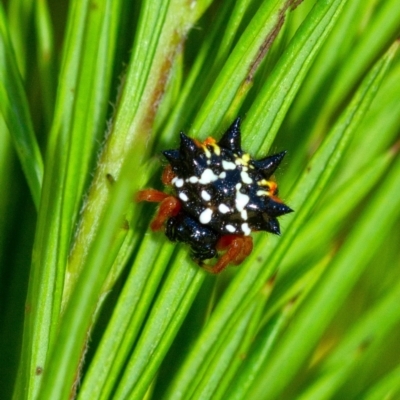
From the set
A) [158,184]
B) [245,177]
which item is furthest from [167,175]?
[245,177]

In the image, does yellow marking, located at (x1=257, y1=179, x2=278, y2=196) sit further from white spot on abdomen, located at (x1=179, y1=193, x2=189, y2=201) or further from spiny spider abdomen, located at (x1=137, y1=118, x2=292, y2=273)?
white spot on abdomen, located at (x1=179, y1=193, x2=189, y2=201)

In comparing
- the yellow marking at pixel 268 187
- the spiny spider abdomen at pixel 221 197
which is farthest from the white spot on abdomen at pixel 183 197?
the yellow marking at pixel 268 187

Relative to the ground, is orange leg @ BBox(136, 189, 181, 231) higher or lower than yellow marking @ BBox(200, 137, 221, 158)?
lower

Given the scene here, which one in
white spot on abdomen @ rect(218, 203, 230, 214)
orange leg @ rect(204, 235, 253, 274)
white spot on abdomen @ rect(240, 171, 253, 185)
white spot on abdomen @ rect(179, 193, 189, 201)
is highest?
white spot on abdomen @ rect(240, 171, 253, 185)

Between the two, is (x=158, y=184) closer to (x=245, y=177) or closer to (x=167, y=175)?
(x=167, y=175)

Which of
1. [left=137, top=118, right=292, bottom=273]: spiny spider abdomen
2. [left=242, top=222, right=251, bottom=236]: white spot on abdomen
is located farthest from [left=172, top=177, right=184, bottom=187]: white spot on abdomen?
[left=242, top=222, right=251, bottom=236]: white spot on abdomen
